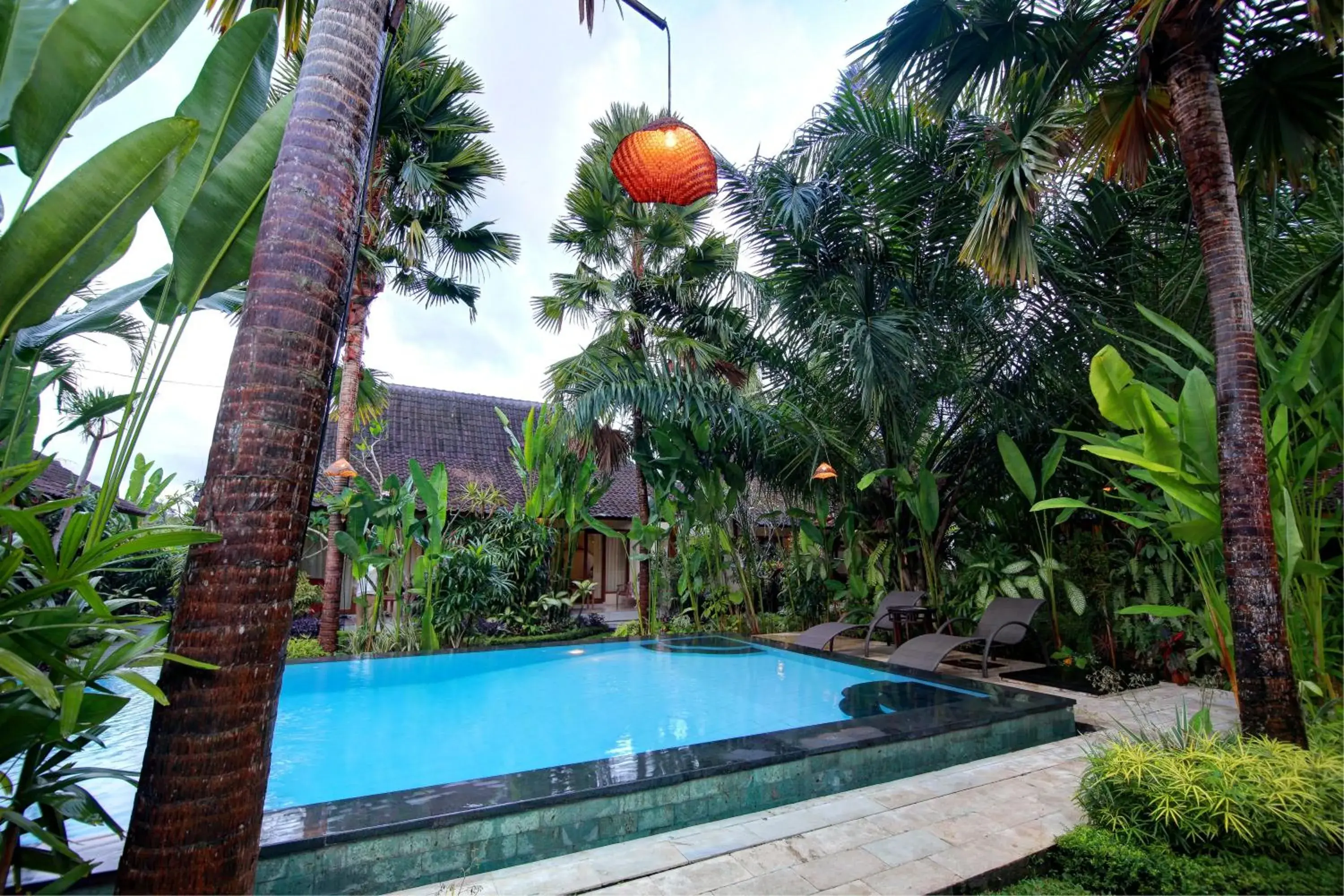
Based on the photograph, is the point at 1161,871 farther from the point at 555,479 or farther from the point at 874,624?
the point at 555,479

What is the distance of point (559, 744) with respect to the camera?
215 inches

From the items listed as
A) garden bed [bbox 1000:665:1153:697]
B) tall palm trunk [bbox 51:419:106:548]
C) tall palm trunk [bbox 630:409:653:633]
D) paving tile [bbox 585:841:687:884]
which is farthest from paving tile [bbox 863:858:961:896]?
tall palm trunk [bbox 630:409:653:633]

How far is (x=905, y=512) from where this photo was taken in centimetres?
872

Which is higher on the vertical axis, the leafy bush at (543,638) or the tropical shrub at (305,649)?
the tropical shrub at (305,649)

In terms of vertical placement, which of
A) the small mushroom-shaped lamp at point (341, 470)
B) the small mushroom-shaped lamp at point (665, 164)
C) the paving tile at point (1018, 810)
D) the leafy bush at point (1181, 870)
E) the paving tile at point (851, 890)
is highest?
the small mushroom-shaped lamp at point (665, 164)

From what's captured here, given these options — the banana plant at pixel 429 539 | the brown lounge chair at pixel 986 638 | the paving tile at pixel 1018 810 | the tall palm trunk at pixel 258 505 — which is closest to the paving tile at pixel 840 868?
the paving tile at pixel 1018 810

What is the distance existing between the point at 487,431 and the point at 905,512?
12.5 metres

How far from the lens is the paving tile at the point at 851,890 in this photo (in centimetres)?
266

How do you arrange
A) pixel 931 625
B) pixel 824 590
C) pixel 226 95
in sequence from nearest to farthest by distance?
1. pixel 226 95
2. pixel 931 625
3. pixel 824 590

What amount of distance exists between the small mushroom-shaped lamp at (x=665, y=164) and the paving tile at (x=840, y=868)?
12.9 feet

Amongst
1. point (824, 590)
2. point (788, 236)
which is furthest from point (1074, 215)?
point (824, 590)

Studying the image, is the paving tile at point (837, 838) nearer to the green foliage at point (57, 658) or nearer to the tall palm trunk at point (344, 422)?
the green foliage at point (57, 658)

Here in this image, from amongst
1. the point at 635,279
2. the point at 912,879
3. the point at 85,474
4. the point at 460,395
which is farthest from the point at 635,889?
the point at 460,395

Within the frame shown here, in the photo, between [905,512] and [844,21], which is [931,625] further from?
[844,21]
